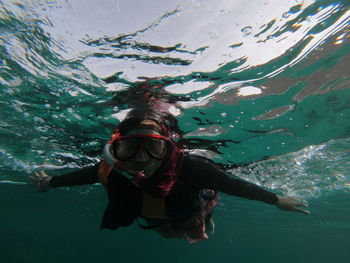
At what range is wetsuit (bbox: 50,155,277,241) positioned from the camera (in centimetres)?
502

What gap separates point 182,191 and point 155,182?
74cm

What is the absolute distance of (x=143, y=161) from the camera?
5016 millimetres

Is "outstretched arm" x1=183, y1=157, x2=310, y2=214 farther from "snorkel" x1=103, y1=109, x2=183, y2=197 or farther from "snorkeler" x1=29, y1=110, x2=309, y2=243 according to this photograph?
"snorkel" x1=103, y1=109, x2=183, y2=197

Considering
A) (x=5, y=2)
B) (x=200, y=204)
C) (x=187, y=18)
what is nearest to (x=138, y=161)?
(x=200, y=204)

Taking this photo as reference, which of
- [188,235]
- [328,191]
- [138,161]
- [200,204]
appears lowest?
[188,235]

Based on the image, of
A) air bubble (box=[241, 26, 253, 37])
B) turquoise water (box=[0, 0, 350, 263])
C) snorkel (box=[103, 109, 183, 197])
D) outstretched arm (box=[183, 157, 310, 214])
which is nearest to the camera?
outstretched arm (box=[183, 157, 310, 214])

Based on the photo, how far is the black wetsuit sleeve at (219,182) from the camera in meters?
4.93

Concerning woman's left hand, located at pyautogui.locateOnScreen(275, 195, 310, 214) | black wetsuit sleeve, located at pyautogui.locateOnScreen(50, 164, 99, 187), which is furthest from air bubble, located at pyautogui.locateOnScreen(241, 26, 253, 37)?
black wetsuit sleeve, located at pyautogui.locateOnScreen(50, 164, 99, 187)

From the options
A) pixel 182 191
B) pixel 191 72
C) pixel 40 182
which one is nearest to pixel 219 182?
pixel 182 191

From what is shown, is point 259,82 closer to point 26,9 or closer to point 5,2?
point 26,9

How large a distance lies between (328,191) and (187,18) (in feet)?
75.7

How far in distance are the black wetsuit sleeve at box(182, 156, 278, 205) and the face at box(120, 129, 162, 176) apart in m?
0.78

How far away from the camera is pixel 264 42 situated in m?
6.12

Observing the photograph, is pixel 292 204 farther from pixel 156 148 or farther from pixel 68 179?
pixel 68 179
